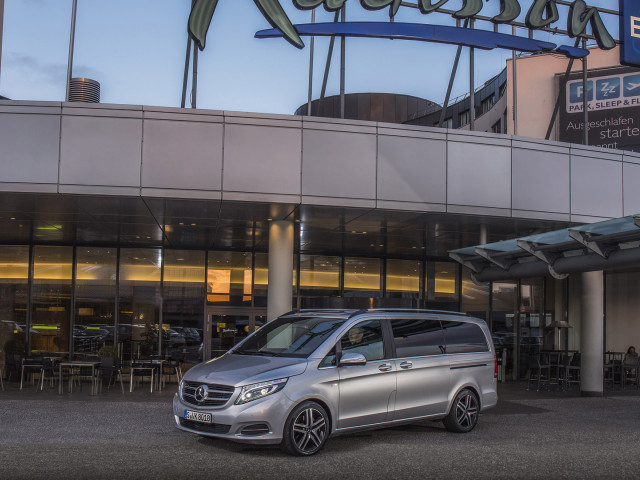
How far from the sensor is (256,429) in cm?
859

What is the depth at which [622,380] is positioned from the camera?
2073 centimetres

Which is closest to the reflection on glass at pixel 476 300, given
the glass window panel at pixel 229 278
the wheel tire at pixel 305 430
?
the glass window panel at pixel 229 278

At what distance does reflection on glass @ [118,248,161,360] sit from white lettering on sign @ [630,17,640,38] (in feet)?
48.7

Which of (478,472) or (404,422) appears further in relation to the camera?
(404,422)

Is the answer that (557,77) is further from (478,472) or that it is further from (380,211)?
(478,472)

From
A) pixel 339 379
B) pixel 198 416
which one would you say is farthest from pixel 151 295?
pixel 339 379

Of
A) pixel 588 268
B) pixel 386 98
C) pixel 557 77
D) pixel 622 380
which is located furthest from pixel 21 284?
pixel 386 98

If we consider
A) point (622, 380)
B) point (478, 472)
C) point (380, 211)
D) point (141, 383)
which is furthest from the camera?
point (622, 380)

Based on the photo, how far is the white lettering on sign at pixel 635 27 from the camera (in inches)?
750

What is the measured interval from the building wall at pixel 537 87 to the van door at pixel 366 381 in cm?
3312

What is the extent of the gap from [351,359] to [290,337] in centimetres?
112

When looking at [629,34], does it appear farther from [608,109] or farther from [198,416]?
[608,109]

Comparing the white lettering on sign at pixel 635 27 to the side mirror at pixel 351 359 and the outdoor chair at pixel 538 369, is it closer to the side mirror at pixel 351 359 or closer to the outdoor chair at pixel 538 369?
the outdoor chair at pixel 538 369

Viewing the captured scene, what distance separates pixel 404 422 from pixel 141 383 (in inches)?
417
